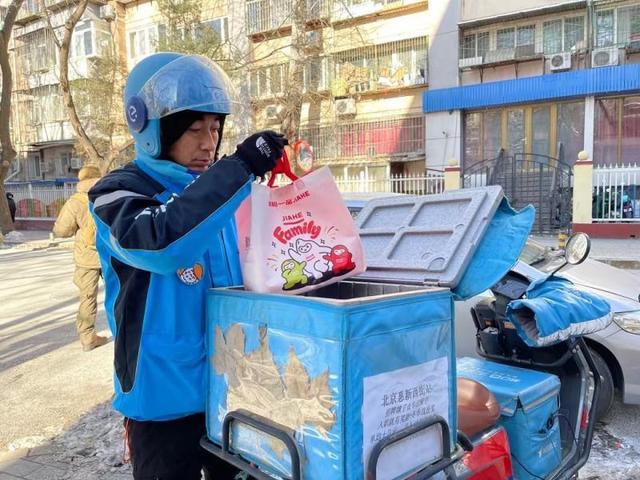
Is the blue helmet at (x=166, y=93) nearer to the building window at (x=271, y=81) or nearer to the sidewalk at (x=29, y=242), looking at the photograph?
the sidewalk at (x=29, y=242)

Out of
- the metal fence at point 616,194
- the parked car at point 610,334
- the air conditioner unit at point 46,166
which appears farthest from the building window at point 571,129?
the air conditioner unit at point 46,166

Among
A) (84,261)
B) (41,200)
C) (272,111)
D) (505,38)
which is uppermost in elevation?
(505,38)

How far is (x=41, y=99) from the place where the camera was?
1168 inches

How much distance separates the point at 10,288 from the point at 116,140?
54.5 ft

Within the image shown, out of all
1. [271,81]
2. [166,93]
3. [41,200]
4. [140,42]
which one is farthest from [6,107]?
[166,93]

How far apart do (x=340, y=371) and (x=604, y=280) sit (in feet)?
12.9

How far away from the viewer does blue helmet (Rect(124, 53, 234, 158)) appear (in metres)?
1.46

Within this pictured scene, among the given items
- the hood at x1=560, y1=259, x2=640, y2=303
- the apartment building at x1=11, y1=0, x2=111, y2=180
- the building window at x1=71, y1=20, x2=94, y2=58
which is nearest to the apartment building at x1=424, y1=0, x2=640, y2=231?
the hood at x1=560, y1=259, x2=640, y2=303

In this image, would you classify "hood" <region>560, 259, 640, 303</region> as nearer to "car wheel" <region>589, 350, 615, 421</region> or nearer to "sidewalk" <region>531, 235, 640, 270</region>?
"car wheel" <region>589, 350, 615, 421</region>

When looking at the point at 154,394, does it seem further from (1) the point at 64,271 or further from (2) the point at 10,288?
(1) the point at 64,271

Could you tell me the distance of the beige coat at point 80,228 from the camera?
5.49m

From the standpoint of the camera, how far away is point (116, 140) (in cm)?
2417

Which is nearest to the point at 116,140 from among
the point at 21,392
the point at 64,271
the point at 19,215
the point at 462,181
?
the point at 19,215

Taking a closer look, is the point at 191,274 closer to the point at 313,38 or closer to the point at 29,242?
the point at 29,242
